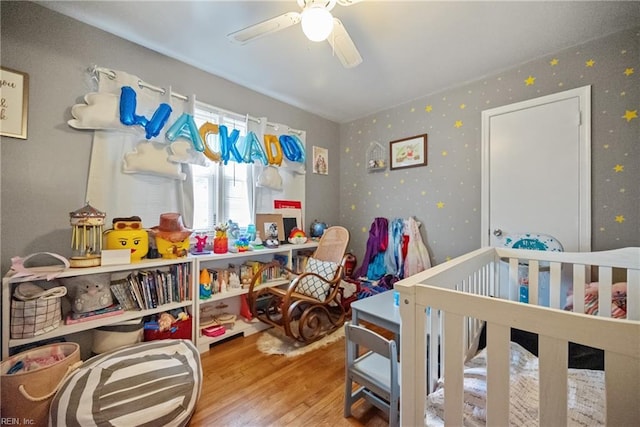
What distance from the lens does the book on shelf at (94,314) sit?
4.91ft

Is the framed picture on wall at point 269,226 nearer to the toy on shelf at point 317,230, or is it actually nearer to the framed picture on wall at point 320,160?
the toy on shelf at point 317,230

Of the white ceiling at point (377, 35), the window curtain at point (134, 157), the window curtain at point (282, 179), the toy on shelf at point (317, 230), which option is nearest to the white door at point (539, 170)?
the white ceiling at point (377, 35)

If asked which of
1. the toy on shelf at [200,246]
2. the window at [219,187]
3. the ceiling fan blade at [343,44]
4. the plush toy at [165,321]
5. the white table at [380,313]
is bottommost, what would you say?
the plush toy at [165,321]

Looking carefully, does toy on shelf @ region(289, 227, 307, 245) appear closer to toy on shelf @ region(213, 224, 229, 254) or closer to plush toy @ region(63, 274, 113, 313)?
toy on shelf @ region(213, 224, 229, 254)

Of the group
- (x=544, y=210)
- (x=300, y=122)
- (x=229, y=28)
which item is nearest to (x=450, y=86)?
(x=544, y=210)

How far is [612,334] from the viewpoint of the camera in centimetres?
56

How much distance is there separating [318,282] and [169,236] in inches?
48.9

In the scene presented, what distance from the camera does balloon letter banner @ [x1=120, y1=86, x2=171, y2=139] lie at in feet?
5.74

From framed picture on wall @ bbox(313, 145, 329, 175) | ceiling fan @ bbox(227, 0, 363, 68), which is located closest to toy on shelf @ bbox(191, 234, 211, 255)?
ceiling fan @ bbox(227, 0, 363, 68)

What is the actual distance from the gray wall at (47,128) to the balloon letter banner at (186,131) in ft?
1.60

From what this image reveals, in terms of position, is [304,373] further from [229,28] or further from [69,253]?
[229,28]

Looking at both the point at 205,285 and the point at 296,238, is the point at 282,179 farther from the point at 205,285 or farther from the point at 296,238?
the point at 205,285

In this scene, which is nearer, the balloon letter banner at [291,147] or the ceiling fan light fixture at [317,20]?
the ceiling fan light fixture at [317,20]

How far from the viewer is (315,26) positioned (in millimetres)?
1191
